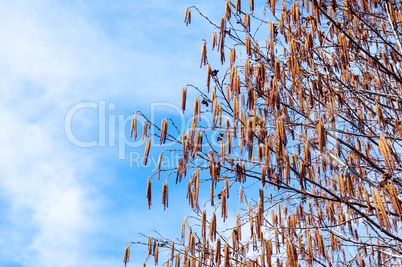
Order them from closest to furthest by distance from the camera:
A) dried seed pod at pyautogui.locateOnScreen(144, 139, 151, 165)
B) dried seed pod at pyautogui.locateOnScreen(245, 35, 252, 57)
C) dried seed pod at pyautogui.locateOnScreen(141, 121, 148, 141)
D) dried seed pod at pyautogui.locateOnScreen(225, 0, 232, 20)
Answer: dried seed pod at pyautogui.locateOnScreen(144, 139, 151, 165) → dried seed pod at pyautogui.locateOnScreen(141, 121, 148, 141) → dried seed pod at pyautogui.locateOnScreen(245, 35, 252, 57) → dried seed pod at pyautogui.locateOnScreen(225, 0, 232, 20)

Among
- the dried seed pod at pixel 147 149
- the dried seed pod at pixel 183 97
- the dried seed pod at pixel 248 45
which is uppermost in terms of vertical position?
the dried seed pod at pixel 248 45

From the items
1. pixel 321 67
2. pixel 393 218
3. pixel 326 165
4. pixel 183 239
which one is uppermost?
pixel 321 67

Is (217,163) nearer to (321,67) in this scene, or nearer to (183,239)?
(183,239)

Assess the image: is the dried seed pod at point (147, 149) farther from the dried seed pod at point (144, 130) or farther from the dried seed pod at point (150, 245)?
the dried seed pod at point (150, 245)

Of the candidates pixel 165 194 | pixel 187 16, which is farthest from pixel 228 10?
pixel 165 194

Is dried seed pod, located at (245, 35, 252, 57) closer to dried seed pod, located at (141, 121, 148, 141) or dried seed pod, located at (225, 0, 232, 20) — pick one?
dried seed pod, located at (225, 0, 232, 20)

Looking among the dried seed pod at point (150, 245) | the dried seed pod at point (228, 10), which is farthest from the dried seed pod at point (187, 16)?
the dried seed pod at point (150, 245)

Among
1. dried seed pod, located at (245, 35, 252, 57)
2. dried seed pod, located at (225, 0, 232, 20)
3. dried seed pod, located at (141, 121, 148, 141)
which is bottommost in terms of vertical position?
dried seed pod, located at (141, 121, 148, 141)

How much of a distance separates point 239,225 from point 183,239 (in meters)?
0.53

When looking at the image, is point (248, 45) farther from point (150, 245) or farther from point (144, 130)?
point (150, 245)

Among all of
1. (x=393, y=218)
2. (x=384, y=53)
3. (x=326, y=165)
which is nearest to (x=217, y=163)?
(x=326, y=165)

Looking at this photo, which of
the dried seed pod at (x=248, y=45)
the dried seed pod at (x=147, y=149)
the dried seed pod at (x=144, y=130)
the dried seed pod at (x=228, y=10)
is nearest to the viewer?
the dried seed pod at (x=147, y=149)

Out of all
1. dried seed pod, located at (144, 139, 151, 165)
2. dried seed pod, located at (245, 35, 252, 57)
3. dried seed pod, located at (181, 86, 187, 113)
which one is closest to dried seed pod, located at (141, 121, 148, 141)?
dried seed pod, located at (144, 139, 151, 165)

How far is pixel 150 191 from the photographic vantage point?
338cm
